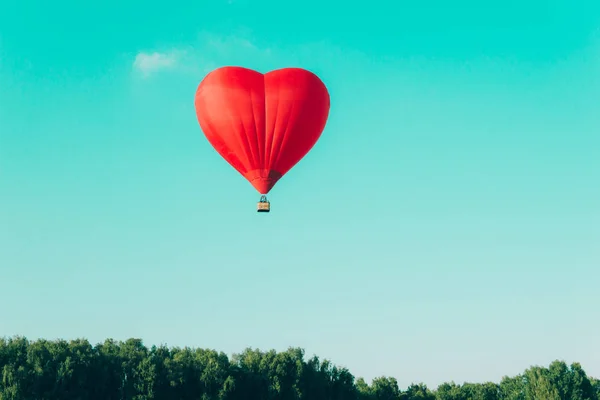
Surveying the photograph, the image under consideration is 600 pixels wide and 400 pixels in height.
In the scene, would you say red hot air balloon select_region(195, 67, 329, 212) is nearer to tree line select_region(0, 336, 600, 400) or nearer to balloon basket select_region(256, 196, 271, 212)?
balloon basket select_region(256, 196, 271, 212)

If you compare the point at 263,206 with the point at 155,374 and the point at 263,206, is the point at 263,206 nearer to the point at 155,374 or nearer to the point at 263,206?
the point at 263,206

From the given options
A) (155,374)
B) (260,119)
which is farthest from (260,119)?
(155,374)

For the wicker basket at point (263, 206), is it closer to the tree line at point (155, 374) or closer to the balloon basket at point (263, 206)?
the balloon basket at point (263, 206)

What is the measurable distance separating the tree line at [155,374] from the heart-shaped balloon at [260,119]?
979 inches

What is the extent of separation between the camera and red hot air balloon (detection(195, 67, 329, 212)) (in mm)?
36062

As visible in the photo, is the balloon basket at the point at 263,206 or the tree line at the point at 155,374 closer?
the balloon basket at the point at 263,206

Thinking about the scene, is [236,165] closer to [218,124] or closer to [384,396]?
[218,124]

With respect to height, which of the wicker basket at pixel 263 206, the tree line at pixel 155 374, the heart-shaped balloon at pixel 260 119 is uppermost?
the heart-shaped balloon at pixel 260 119

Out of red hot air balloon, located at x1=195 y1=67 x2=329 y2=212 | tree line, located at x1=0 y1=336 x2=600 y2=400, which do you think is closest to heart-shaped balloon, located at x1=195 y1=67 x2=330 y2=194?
red hot air balloon, located at x1=195 y1=67 x2=329 y2=212

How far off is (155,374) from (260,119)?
91.9 feet

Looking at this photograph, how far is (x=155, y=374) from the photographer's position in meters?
56.9

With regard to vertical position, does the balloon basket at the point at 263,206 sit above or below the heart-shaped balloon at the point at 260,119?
below

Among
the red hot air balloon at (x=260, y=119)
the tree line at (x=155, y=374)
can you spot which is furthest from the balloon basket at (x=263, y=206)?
the tree line at (x=155, y=374)

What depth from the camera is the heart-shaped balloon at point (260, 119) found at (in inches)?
1420
